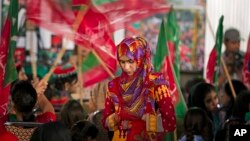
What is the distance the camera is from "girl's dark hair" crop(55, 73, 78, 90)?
16.8m

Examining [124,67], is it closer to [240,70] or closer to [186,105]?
[186,105]

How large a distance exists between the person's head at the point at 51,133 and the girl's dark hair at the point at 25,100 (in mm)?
A: 2145

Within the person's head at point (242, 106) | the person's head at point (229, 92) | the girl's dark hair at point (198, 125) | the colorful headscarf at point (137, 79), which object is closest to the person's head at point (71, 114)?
the girl's dark hair at point (198, 125)

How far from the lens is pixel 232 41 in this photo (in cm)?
1750

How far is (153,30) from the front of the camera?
20.0 meters

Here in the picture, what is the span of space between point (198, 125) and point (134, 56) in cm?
124

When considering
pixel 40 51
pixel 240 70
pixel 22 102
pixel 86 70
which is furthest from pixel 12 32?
pixel 40 51

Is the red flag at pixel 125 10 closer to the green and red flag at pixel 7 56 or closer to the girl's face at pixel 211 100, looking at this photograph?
the girl's face at pixel 211 100

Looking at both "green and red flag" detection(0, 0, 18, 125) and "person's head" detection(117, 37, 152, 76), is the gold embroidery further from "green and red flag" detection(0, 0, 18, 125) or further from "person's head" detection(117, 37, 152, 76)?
"green and red flag" detection(0, 0, 18, 125)

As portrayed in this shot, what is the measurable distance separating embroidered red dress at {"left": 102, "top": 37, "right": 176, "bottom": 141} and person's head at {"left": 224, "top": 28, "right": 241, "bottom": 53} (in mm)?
6699

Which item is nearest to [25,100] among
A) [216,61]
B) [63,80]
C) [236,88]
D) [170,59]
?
[170,59]

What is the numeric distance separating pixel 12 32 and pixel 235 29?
8.51 meters

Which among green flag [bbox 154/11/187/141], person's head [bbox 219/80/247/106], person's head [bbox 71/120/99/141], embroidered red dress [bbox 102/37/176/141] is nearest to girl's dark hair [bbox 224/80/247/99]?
person's head [bbox 219/80/247/106]

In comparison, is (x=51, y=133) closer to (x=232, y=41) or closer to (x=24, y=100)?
(x=24, y=100)
